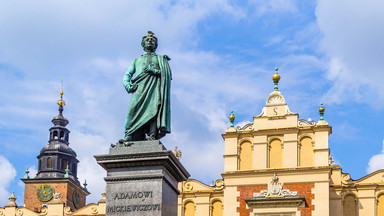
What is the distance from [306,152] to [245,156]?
2.56 m

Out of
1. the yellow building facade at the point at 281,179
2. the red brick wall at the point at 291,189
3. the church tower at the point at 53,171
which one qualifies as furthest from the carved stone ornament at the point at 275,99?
the church tower at the point at 53,171

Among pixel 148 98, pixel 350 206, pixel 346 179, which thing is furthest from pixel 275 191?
pixel 148 98

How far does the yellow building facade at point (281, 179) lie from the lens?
95.3ft

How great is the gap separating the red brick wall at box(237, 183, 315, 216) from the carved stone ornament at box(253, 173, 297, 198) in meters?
0.20

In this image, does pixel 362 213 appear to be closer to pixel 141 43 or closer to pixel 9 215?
pixel 9 215

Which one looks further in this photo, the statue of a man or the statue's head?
the statue's head

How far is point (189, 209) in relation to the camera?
31344 mm

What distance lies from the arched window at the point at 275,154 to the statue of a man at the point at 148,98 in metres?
17.5

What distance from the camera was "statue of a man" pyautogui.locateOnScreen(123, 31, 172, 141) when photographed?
12.8 metres

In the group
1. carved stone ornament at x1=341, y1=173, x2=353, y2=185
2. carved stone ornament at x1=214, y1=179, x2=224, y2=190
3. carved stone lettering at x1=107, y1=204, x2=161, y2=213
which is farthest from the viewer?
carved stone ornament at x1=214, y1=179, x2=224, y2=190

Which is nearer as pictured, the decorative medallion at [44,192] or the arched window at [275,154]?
the arched window at [275,154]

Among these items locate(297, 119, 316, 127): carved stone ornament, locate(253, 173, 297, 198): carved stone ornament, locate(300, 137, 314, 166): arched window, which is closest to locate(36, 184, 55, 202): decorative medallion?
locate(253, 173, 297, 198): carved stone ornament

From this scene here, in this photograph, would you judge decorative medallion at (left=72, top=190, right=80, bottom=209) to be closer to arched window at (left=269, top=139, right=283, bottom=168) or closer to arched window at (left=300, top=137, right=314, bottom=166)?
arched window at (left=269, top=139, right=283, bottom=168)

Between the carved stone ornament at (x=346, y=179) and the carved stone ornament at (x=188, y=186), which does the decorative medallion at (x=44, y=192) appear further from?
the carved stone ornament at (x=346, y=179)
